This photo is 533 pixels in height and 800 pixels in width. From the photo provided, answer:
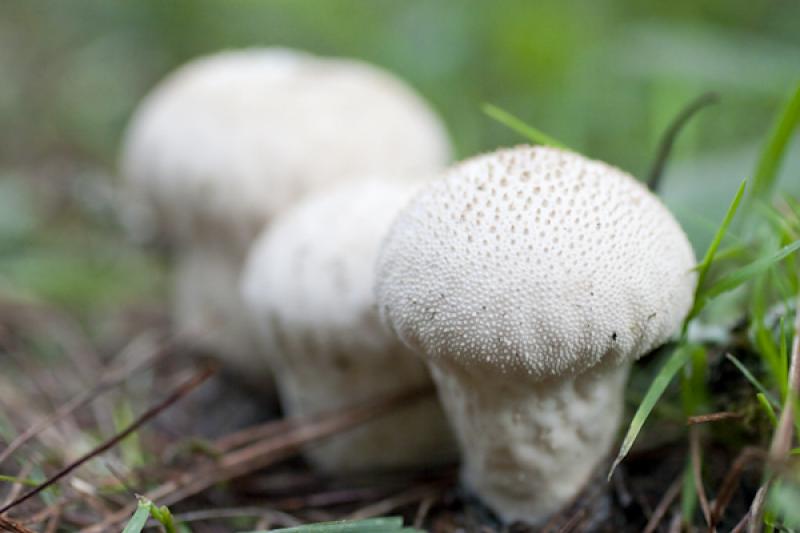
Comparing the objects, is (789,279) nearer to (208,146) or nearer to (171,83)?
(208,146)

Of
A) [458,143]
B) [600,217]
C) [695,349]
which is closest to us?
[600,217]

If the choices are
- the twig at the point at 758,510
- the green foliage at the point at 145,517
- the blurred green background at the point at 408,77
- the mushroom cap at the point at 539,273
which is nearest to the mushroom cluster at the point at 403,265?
the mushroom cap at the point at 539,273

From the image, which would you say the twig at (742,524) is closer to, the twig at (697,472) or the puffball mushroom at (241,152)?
the twig at (697,472)

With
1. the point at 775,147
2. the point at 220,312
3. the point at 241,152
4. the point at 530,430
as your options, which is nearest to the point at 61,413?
the point at 220,312

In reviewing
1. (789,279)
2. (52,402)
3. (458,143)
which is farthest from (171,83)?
(789,279)

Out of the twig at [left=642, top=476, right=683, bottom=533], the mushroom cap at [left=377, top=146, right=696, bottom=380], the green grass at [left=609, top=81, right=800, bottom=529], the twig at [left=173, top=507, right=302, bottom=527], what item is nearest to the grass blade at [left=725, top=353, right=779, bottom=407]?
the green grass at [left=609, top=81, right=800, bottom=529]
